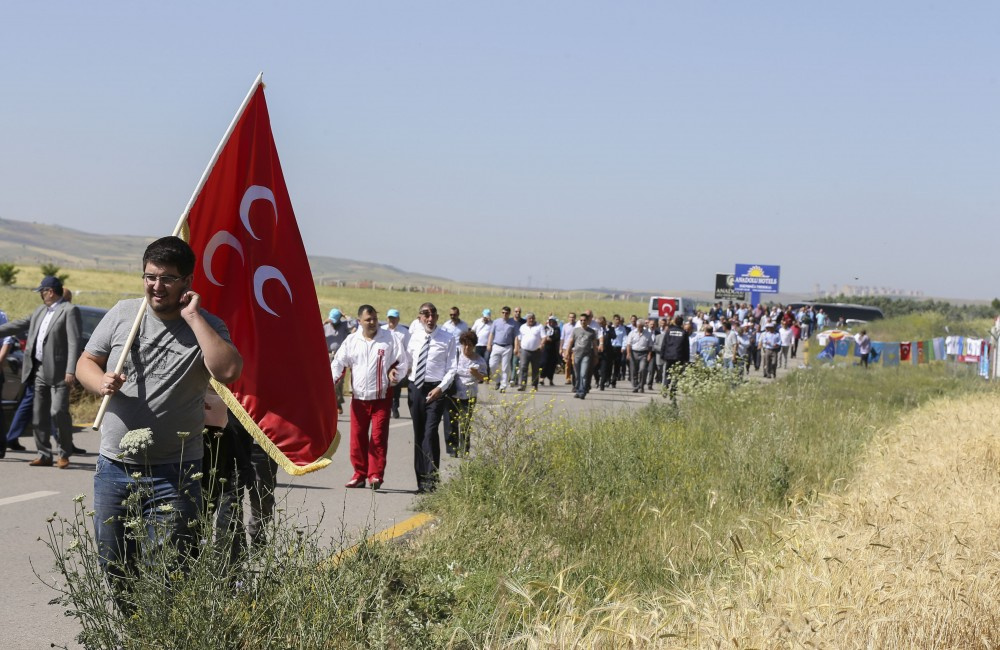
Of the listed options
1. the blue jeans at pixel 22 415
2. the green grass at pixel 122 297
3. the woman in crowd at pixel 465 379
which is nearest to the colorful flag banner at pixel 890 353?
the green grass at pixel 122 297

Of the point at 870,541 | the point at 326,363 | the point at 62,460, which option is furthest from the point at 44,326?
the point at 870,541

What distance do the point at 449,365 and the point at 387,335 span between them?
0.96 metres

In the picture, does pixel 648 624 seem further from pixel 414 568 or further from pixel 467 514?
pixel 467 514

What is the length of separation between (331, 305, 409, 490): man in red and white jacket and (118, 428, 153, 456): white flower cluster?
22.1ft

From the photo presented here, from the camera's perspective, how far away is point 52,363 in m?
12.0

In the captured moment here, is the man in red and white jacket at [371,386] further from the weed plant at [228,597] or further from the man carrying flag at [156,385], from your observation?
the man carrying flag at [156,385]

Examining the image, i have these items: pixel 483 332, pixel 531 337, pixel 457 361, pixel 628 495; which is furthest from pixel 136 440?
pixel 531 337

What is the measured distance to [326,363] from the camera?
6.27m

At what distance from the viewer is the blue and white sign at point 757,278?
76750 millimetres

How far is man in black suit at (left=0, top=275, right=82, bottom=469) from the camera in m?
11.9

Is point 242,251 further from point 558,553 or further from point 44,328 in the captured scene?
point 44,328

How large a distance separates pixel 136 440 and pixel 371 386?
22.5ft

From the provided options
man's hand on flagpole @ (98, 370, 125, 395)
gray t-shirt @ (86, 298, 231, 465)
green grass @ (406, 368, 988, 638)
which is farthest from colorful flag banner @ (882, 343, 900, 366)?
man's hand on flagpole @ (98, 370, 125, 395)

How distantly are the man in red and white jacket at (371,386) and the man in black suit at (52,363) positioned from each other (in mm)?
2760
